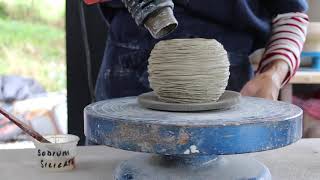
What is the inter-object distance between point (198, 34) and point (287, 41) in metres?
0.18

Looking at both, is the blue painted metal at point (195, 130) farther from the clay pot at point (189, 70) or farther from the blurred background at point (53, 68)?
the blurred background at point (53, 68)

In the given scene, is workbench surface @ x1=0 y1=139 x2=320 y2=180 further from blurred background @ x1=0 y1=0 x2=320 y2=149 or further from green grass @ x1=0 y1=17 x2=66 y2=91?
Answer: green grass @ x1=0 y1=17 x2=66 y2=91

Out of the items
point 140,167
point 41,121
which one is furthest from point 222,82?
point 41,121

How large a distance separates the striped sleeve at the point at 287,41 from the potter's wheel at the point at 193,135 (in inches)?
12.5

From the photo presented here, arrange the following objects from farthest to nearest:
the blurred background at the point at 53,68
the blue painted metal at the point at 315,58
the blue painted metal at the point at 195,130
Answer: the blue painted metal at the point at 315,58, the blurred background at the point at 53,68, the blue painted metal at the point at 195,130

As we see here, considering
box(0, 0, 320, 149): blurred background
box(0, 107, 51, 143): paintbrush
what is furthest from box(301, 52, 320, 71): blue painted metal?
box(0, 107, 51, 143): paintbrush

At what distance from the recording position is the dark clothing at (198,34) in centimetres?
90

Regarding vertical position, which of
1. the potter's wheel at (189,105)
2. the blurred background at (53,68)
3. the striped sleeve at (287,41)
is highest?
the striped sleeve at (287,41)

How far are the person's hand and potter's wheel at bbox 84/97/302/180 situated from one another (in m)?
0.21

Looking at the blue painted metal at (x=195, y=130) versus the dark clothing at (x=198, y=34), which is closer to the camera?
the blue painted metal at (x=195, y=130)

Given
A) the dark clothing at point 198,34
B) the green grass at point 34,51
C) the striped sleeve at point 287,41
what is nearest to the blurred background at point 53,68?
the green grass at point 34,51

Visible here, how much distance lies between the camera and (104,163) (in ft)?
2.53

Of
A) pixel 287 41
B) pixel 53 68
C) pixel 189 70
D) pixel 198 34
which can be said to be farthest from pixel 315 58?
pixel 189 70

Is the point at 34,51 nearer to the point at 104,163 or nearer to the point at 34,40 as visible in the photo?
the point at 34,40
